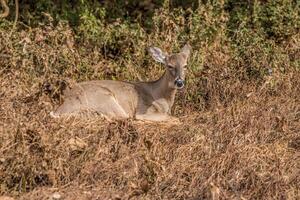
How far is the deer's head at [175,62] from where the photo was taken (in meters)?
10.7

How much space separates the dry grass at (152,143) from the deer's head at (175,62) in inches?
10.3

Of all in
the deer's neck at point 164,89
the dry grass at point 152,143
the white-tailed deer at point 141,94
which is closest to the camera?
the dry grass at point 152,143

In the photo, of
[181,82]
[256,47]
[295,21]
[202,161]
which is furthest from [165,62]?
Answer: [202,161]

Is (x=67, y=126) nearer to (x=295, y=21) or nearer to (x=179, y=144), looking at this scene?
(x=179, y=144)

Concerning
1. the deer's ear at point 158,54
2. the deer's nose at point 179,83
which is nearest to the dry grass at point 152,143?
the deer's nose at point 179,83

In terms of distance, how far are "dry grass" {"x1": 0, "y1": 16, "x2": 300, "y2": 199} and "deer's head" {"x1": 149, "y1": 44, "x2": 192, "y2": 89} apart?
261 mm

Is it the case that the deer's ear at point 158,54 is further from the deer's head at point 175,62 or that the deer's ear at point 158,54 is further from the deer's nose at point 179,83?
the deer's nose at point 179,83

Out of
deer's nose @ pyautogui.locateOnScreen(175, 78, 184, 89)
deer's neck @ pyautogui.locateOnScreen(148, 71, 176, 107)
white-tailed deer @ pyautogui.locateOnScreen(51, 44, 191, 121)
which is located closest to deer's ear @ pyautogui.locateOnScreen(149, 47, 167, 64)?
white-tailed deer @ pyautogui.locateOnScreen(51, 44, 191, 121)

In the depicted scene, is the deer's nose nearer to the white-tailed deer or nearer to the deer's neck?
the white-tailed deer

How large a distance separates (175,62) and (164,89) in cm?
42

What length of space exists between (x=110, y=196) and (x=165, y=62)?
155 inches

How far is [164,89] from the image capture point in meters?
11.1

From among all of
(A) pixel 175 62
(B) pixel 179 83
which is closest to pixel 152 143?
(B) pixel 179 83

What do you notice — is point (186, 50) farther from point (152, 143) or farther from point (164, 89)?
point (152, 143)
